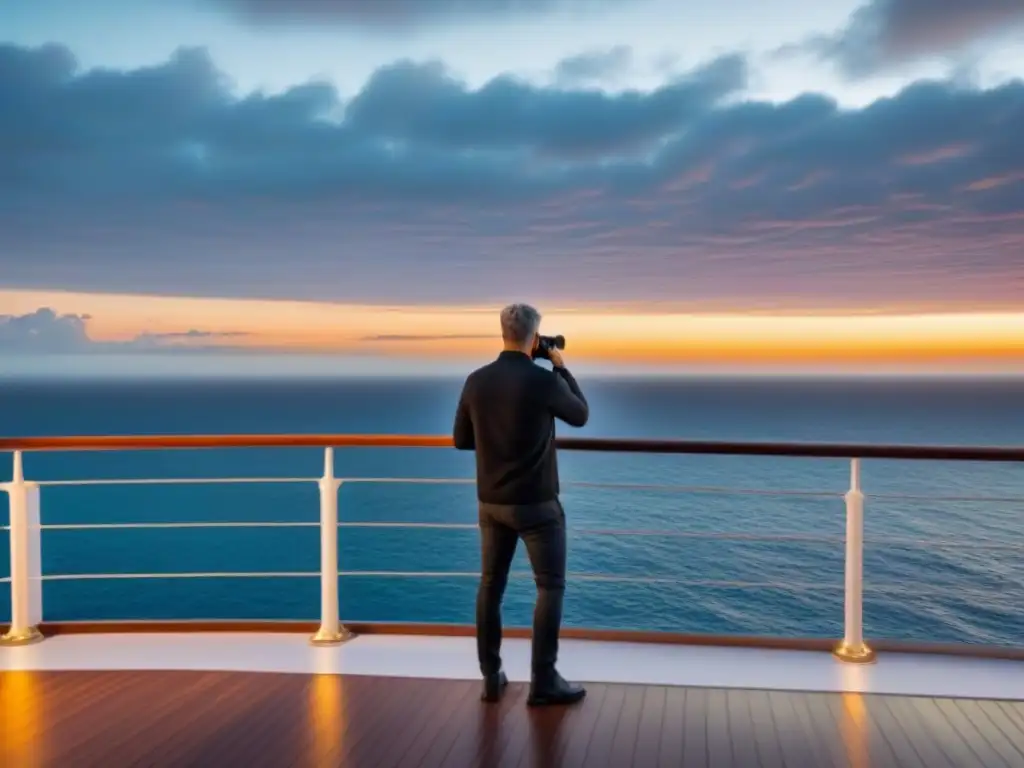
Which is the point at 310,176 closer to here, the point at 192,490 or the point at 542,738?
the point at 192,490

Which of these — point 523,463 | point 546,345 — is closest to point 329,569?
point 523,463

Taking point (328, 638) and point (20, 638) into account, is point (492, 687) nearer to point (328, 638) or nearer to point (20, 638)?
point (328, 638)

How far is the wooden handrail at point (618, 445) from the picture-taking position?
9.23 feet

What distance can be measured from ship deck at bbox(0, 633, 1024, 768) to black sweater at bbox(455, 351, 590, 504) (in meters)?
0.67

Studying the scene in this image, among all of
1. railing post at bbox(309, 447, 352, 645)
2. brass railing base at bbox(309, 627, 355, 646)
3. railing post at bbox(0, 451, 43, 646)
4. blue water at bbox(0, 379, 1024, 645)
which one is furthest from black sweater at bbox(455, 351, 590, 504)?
blue water at bbox(0, 379, 1024, 645)

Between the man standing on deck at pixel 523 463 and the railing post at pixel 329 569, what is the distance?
820 mm

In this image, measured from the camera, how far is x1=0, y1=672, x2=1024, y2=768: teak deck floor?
85.5 inches

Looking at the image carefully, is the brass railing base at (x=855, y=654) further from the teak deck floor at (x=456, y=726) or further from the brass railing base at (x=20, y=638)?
the brass railing base at (x=20, y=638)

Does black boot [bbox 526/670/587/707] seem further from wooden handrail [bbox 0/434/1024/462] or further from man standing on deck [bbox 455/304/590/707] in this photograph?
wooden handrail [bbox 0/434/1024/462]

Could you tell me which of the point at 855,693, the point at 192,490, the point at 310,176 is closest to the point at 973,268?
the point at 310,176

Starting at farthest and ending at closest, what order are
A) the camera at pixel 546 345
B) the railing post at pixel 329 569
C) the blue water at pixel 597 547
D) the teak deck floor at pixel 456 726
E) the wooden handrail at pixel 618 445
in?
1. the blue water at pixel 597 547
2. the railing post at pixel 329 569
3. the wooden handrail at pixel 618 445
4. the camera at pixel 546 345
5. the teak deck floor at pixel 456 726

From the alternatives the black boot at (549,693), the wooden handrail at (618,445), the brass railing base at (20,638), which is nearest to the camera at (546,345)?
the wooden handrail at (618,445)

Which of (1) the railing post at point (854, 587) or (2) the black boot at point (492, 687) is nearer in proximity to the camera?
(2) the black boot at point (492, 687)

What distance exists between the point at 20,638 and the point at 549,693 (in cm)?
207
